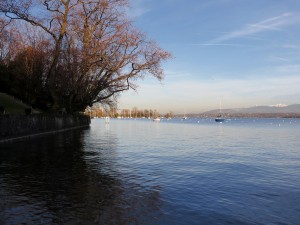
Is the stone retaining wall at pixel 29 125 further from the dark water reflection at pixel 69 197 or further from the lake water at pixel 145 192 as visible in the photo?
the dark water reflection at pixel 69 197

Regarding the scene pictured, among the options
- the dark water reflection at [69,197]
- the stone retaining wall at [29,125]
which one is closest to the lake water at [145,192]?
the dark water reflection at [69,197]

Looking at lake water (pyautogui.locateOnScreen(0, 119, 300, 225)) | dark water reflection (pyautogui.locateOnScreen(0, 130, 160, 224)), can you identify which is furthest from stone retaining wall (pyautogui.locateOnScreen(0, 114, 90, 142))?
dark water reflection (pyautogui.locateOnScreen(0, 130, 160, 224))

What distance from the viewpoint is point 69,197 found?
29.0 feet

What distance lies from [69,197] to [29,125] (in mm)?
24782

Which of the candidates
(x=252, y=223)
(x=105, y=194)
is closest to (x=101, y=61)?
(x=105, y=194)

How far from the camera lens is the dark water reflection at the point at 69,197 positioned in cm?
713

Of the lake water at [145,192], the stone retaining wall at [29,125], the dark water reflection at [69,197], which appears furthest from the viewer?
the stone retaining wall at [29,125]

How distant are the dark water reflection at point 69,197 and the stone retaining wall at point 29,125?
44.1 ft

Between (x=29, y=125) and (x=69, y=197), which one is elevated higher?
(x=29, y=125)

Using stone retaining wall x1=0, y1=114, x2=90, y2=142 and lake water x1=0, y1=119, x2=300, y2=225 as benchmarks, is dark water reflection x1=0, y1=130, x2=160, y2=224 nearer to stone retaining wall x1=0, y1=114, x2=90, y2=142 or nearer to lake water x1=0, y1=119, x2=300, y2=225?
lake water x1=0, y1=119, x2=300, y2=225

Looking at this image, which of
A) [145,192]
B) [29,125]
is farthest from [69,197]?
[29,125]

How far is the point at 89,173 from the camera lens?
12.6m

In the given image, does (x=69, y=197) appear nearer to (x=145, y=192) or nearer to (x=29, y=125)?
(x=145, y=192)

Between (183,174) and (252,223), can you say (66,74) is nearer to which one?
(183,174)
